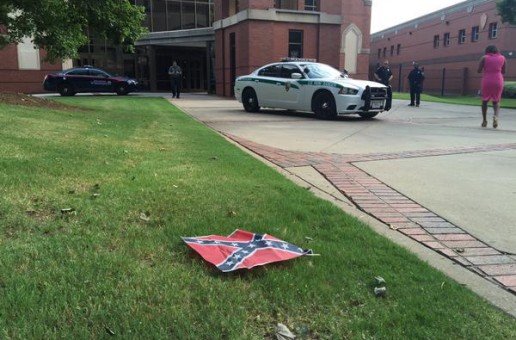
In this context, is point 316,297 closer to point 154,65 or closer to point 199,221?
point 199,221

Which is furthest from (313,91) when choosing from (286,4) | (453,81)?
(453,81)

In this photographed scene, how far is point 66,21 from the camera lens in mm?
13203

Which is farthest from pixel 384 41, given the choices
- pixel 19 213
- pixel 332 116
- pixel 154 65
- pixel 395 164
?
pixel 19 213

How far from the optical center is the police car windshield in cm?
1430

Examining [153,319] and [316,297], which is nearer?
[153,319]

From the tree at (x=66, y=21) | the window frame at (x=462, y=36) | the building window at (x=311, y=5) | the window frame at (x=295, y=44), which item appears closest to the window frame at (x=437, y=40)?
the window frame at (x=462, y=36)

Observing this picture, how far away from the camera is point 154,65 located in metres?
38.1

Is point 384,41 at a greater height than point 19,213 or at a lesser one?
greater

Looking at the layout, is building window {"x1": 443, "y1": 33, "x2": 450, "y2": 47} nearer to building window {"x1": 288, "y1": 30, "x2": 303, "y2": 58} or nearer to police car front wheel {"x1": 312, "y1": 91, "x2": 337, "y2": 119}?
Answer: building window {"x1": 288, "y1": 30, "x2": 303, "y2": 58}

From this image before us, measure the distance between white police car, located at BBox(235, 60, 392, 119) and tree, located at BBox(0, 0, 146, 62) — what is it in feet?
13.8

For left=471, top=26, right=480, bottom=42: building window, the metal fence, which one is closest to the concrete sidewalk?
the metal fence

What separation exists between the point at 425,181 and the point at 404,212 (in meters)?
1.48

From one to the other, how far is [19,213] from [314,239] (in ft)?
7.26

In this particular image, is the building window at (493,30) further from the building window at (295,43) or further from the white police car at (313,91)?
the white police car at (313,91)
